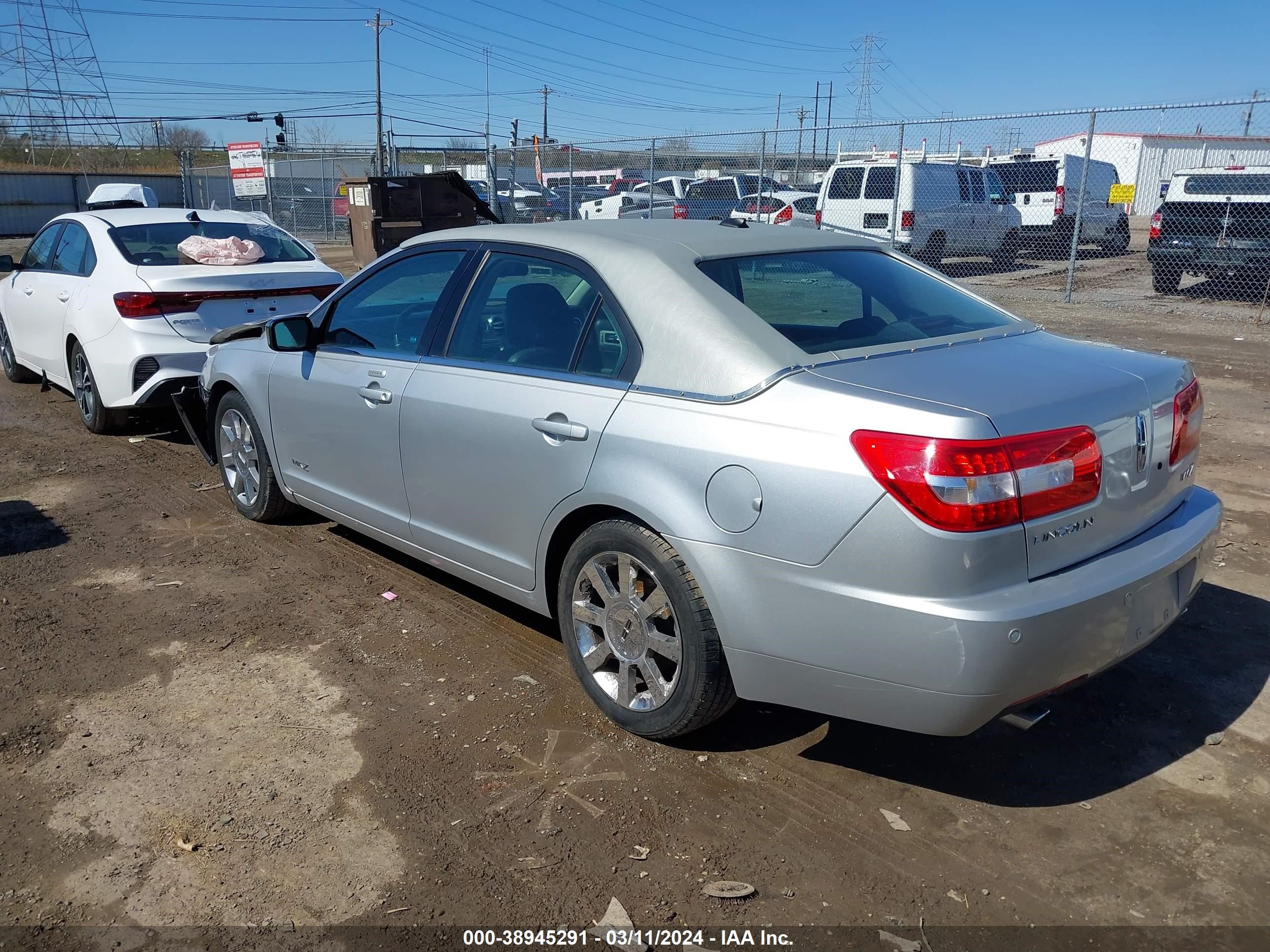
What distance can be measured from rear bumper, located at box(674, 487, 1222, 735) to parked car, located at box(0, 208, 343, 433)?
5.14 meters

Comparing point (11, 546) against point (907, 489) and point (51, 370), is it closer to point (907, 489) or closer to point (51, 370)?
point (51, 370)

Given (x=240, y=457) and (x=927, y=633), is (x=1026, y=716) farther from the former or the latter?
(x=240, y=457)

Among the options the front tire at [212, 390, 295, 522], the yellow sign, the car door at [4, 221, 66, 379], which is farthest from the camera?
the yellow sign

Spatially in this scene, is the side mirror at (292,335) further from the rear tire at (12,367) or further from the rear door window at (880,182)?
the rear door window at (880,182)

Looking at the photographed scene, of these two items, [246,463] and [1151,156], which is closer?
[246,463]

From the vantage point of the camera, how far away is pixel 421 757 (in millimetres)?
3316

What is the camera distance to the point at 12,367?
370 inches

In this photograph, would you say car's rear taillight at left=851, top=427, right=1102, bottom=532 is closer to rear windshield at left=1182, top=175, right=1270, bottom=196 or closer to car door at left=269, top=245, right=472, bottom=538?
car door at left=269, top=245, right=472, bottom=538

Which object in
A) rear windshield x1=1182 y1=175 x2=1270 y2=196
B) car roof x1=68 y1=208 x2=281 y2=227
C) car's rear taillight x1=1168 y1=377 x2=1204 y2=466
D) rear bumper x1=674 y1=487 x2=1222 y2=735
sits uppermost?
rear windshield x1=1182 y1=175 x2=1270 y2=196

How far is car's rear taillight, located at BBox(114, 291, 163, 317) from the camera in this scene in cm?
679

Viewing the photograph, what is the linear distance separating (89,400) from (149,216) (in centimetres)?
149

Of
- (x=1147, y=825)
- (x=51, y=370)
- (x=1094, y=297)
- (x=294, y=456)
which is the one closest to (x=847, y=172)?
(x=1094, y=297)

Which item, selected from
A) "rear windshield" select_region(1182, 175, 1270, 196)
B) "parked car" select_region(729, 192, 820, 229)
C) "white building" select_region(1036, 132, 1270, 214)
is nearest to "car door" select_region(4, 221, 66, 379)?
"parked car" select_region(729, 192, 820, 229)

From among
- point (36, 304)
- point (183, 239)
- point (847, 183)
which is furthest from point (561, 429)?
point (847, 183)
